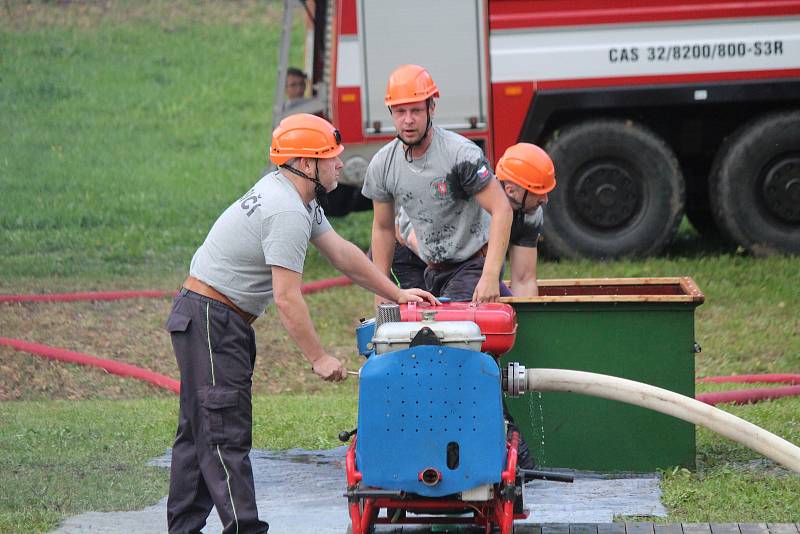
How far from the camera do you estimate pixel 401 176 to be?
245 inches

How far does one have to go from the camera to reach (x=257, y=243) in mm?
4977

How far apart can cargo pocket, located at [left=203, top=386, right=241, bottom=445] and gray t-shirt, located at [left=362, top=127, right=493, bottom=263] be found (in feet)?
5.50

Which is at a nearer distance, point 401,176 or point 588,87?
point 401,176

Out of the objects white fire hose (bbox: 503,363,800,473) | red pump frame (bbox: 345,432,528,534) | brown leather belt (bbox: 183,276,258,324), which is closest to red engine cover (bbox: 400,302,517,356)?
white fire hose (bbox: 503,363,800,473)

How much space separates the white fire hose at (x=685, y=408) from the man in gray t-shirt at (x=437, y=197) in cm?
83

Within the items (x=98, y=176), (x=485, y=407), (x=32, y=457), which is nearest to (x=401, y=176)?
(x=485, y=407)

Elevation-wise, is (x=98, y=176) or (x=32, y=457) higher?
(x=98, y=176)

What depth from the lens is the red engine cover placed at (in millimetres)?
4969

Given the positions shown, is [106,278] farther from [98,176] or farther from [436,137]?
[436,137]

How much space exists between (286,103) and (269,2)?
43.6 feet

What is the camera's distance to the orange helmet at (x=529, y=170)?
253 inches

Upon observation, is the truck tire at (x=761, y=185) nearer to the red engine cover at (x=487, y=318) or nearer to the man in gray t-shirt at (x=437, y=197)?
the man in gray t-shirt at (x=437, y=197)

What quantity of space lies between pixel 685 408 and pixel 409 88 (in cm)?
193

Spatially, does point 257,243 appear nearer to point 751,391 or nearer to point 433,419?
point 433,419
